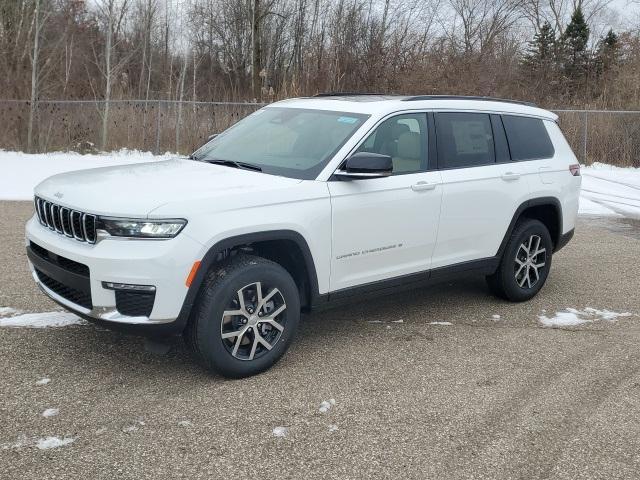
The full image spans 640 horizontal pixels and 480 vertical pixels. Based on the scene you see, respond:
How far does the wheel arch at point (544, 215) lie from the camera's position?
563cm

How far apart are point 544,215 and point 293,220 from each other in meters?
3.13

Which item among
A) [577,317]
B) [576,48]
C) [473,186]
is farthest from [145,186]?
[576,48]

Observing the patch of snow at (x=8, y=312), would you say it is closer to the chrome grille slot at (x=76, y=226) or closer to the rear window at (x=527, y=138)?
the chrome grille slot at (x=76, y=226)

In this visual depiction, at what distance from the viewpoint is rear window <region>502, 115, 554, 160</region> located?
575cm

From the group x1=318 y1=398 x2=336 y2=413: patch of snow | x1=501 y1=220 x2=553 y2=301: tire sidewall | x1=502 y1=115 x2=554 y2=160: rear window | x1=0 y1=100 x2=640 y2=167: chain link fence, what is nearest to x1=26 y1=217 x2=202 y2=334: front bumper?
x1=318 y1=398 x2=336 y2=413: patch of snow

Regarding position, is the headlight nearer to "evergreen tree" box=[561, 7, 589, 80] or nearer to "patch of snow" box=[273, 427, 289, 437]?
"patch of snow" box=[273, 427, 289, 437]

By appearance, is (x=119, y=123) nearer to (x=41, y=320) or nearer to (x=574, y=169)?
(x=41, y=320)

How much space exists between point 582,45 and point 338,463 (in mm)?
39118

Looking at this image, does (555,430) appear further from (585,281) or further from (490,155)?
(585,281)

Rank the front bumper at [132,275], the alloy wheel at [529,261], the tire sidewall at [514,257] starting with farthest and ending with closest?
the alloy wheel at [529,261], the tire sidewall at [514,257], the front bumper at [132,275]

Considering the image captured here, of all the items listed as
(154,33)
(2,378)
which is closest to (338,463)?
(2,378)

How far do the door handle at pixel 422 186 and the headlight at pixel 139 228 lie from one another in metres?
1.91

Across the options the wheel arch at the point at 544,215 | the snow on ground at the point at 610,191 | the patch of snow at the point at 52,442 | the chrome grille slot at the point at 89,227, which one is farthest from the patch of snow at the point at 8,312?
the snow on ground at the point at 610,191

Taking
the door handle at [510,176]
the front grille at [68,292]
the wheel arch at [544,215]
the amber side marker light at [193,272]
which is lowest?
the front grille at [68,292]
